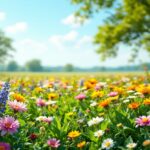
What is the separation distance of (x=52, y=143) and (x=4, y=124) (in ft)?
1.57

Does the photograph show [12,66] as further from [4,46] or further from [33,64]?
[4,46]

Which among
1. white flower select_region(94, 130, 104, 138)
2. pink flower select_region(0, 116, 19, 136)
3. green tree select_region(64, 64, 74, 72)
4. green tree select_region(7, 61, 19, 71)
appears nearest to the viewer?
pink flower select_region(0, 116, 19, 136)

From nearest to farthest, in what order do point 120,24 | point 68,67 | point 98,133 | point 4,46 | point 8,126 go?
point 8,126
point 98,133
point 120,24
point 4,46
point 68,67

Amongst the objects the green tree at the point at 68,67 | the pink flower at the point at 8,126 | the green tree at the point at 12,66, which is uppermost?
the green tree at the point at 12,66

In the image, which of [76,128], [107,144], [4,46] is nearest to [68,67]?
[4,46]

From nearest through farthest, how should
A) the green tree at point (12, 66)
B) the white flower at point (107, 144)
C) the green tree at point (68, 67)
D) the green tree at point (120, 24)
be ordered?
the white flower at point (107, 144), the green tree at point (120, 24), the green tree at point (12, 66), the green tree at point (68, 67)

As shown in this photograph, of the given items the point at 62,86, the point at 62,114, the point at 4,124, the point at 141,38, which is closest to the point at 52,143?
the point at 4,124

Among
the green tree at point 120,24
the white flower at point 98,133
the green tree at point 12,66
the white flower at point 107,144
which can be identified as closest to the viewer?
the white flower at point 107,144

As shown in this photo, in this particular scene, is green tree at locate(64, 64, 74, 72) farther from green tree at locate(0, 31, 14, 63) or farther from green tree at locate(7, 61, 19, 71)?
green tree at locate(0, 31, 14, 63)

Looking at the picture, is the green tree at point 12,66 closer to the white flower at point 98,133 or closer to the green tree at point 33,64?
the green tree at point 33,64

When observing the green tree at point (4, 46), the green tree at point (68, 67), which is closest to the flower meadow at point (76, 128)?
the green tree at point (4, 46)

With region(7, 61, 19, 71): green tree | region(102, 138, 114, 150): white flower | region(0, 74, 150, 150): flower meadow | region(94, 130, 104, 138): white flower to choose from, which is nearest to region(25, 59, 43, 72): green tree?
region(7, 61, 19, 71): green tree

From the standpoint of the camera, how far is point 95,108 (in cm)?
552

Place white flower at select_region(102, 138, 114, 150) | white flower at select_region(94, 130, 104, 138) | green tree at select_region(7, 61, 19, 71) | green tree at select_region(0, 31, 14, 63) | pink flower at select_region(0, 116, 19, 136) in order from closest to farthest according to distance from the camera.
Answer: pink flower at select_region(0, 116, 19, 136)
white flower at select_region(102, 138, 114, 150)
white flower at select_region(94, 130, 104, 138)
green tree at select_region(0, 31, 14, 63)
green tree at select_region(7, 61, 19, 71)
